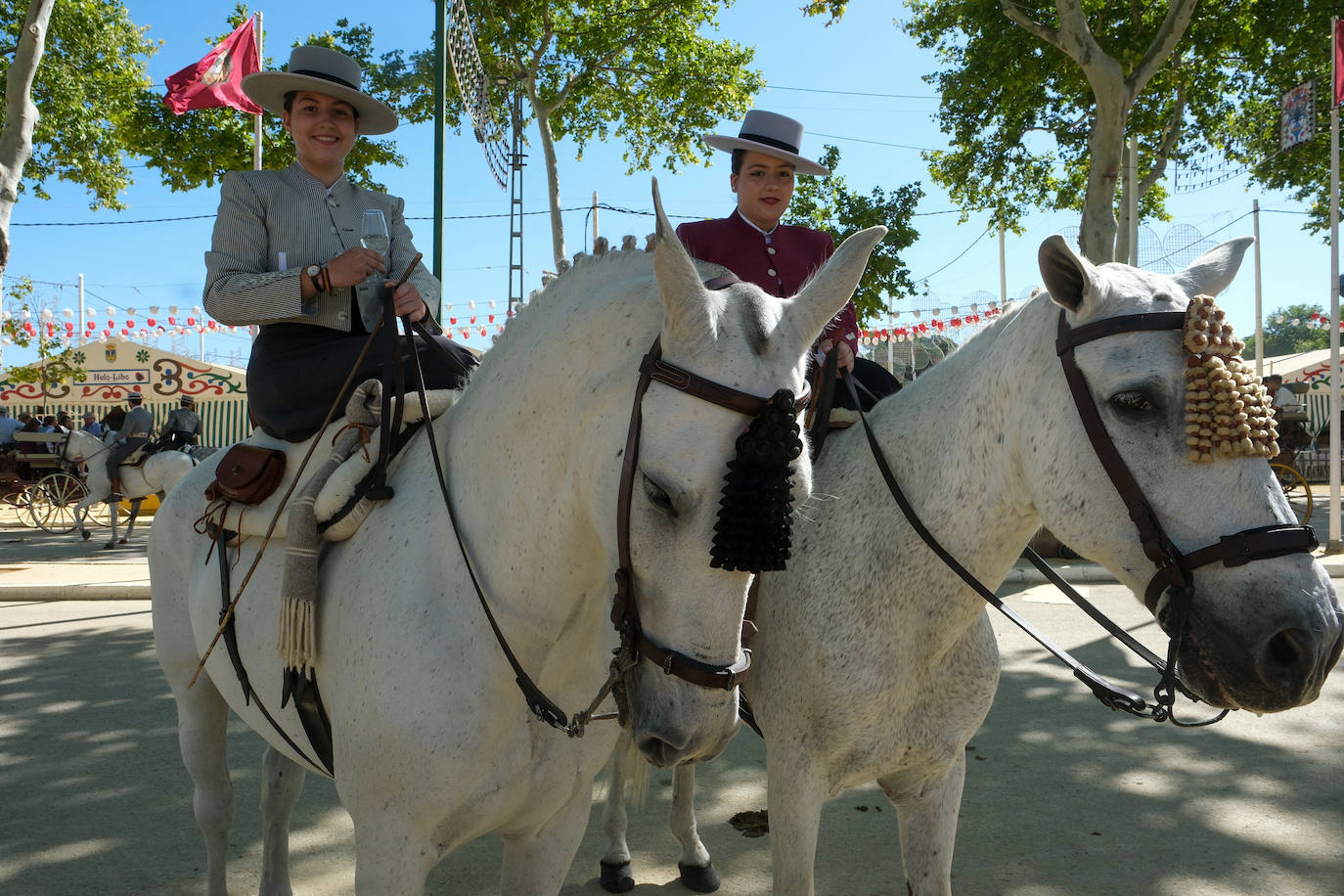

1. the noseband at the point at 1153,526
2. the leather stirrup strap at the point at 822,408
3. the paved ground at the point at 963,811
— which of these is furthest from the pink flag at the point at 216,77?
the noseband at the point at 1153,526

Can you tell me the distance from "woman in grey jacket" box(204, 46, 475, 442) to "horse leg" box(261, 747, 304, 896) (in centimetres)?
133

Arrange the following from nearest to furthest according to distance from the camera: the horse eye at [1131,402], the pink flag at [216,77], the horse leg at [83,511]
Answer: the horse eye at [1131,402]
the pink flag at [216,77]
the horse leg at [83,511]

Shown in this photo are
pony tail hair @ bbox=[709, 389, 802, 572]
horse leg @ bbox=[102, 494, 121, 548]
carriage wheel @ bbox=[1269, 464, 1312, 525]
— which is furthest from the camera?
horse leg @ bbox=[102, 494, 121, 548]

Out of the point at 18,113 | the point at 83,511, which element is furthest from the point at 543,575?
the point at 83,511

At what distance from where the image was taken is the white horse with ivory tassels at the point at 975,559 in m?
1.65

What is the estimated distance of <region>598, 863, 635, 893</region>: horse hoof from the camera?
3.40 meters

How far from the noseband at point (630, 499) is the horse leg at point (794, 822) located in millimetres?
838

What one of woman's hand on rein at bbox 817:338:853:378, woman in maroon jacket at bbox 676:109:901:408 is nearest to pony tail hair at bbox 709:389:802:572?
woman's hand on rein at bbox 817:338:853:378

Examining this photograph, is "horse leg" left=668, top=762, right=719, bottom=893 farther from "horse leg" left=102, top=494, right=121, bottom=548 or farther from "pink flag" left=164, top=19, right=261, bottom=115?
"horse leg" left=102, top=494, right=121, bottom=548

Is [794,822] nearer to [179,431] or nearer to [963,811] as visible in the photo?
[963,811]

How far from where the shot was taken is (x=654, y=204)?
4.94ft

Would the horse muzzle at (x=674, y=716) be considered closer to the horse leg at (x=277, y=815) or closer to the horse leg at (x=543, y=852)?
the horse leg at (x=543, y=852)

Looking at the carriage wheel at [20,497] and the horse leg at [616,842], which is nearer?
the horse leg at [616,842]

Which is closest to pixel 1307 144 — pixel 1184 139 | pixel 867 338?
pixel 1184 139
